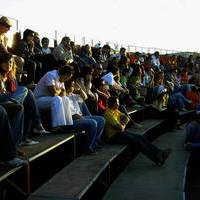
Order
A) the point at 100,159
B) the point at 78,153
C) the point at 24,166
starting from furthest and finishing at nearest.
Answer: the point at 78,153
the point at 100,159
the point at 24,166

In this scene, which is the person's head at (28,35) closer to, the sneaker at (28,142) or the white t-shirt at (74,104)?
the white t-shirt at (74,104)

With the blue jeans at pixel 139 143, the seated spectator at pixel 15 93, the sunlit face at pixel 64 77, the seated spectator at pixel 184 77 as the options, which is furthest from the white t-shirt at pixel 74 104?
the seated spectator at pixel 184 77

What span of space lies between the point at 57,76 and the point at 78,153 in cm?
135

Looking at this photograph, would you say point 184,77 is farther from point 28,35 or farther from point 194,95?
point 28,35

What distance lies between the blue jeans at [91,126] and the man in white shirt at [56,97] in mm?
219

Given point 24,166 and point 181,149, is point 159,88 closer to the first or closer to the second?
point 181,149

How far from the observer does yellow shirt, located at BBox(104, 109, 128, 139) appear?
27.7 feet

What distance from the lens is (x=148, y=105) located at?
1338 centimetres

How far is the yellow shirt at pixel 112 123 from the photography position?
8.45 meters

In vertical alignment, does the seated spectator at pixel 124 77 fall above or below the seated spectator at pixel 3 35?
below

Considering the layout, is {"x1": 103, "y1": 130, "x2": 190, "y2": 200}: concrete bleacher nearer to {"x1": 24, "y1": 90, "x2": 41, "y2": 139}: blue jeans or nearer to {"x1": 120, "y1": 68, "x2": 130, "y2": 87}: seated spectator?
{"x1": 24, "y1": 90, "x2": 41, "y2": 139}: blue jeans

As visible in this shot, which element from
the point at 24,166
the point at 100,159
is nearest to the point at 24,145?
the point at 24,166

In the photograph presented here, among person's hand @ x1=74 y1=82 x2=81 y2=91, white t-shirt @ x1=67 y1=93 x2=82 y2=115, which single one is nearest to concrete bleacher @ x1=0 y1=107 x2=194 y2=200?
white t-shirt @ x1=67 y1=93 x2=82 y2=115

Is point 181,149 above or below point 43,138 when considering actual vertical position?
below
